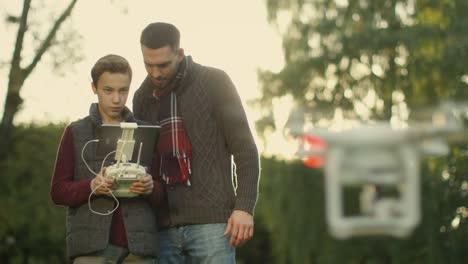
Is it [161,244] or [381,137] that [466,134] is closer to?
[381,137]

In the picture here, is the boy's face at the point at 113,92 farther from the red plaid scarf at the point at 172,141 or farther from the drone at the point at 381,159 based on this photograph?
the drone at the point at 381,159

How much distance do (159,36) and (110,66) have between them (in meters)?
0.17

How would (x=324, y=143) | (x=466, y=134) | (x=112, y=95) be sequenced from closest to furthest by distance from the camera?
(x=466, y=134)
(x=324, y=143)
(x=112, y=95)

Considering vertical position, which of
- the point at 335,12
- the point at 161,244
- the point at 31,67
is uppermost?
the point at 335,12

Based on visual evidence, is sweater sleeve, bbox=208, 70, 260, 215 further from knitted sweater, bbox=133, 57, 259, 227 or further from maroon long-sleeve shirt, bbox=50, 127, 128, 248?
maroon long-sleeve shirt, bbox=50, 127, 128, 248

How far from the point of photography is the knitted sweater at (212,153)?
3553mm

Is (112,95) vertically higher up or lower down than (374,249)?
higher up

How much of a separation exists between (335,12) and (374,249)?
12.4ft

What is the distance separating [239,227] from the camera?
11.4 ft

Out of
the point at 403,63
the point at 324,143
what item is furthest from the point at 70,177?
the point at 403,63

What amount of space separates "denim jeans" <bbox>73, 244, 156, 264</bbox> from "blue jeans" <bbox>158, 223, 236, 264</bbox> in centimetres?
17

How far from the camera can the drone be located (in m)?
1.88

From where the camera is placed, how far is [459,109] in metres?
1.87

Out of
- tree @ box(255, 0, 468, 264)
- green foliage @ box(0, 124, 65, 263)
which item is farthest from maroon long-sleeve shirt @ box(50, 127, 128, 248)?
tree @ box(255, 0, 468, 264)
